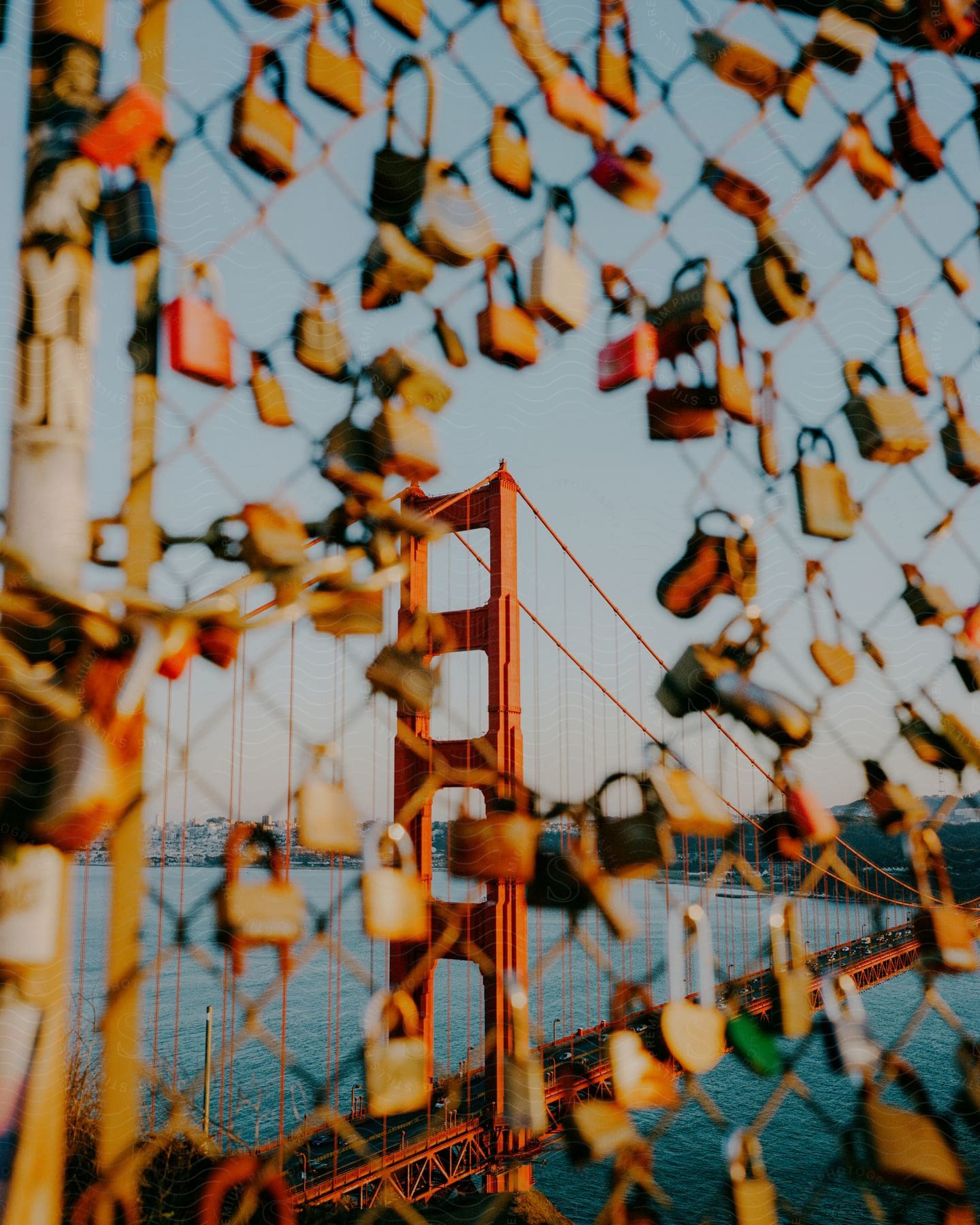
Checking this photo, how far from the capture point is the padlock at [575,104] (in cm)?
86

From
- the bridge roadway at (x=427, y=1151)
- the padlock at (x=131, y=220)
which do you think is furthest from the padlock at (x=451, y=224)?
the bridge roadway at (x=427, y=1151)

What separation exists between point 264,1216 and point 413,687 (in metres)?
0.47

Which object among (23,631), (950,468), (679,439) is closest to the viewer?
(23,631)

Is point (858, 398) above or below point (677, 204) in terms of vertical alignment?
below

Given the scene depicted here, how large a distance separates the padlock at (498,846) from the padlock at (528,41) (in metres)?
0.63

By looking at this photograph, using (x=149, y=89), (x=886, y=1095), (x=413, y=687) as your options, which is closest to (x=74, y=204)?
(x=149, y=89)

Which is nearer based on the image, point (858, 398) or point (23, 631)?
point (23, 631)

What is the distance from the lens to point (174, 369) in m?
0.81

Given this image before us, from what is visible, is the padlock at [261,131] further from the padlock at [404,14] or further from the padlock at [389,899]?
the padlock at [389,899]

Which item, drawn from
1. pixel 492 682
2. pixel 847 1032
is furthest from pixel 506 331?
pixel 492 682

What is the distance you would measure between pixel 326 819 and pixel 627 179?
0.63 metres

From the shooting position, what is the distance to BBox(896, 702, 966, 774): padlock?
2.92 ft

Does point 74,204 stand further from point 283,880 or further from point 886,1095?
point 886,1095

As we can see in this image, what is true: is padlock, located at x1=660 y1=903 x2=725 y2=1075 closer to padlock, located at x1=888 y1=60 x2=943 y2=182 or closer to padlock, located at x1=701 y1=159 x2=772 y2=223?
padlock, located at x1=701 y1=159 x2=772 y2=223
